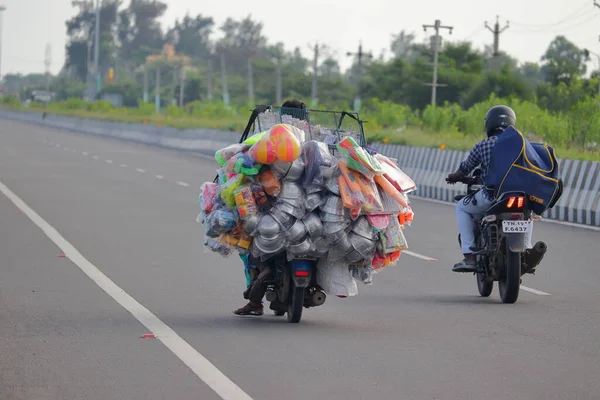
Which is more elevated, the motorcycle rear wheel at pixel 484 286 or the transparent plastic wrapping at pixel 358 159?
the transparent plastic wrapping at pixel 358 159

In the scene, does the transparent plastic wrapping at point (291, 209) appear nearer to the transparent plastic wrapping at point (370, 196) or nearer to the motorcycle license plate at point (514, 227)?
the transparent plastic wrapping at point (370, 196)

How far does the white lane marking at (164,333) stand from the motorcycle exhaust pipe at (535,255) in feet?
11.4

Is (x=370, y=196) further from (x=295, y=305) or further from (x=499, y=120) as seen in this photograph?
(x=499, y=120)

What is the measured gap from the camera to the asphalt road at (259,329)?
7.37m

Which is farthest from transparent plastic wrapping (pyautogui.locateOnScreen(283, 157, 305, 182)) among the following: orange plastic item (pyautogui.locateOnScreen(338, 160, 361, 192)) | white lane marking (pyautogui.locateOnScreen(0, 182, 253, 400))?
white lane marking (pyautogui.locateOnScreen(0, 182, 253, 400))

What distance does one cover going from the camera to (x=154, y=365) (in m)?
7.86

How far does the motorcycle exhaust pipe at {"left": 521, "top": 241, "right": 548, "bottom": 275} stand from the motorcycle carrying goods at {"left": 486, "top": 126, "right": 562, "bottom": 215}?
0.30m

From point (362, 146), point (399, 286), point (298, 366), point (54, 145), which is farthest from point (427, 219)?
point (54, 145)

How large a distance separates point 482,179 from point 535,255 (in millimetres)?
959

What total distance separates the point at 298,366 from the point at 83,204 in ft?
50.0

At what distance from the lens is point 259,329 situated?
9586mm

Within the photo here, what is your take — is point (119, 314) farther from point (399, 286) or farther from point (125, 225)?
point (125, 225)

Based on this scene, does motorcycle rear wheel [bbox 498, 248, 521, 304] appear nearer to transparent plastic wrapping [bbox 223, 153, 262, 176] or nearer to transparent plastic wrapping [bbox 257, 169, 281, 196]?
transparent plastic wrapping [bbox 257, 169, 281, 196]

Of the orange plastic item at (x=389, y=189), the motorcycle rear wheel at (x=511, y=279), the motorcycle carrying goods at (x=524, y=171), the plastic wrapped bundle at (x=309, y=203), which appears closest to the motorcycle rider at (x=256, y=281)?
the plastic wrapped bundle at (x=309, y=203)
